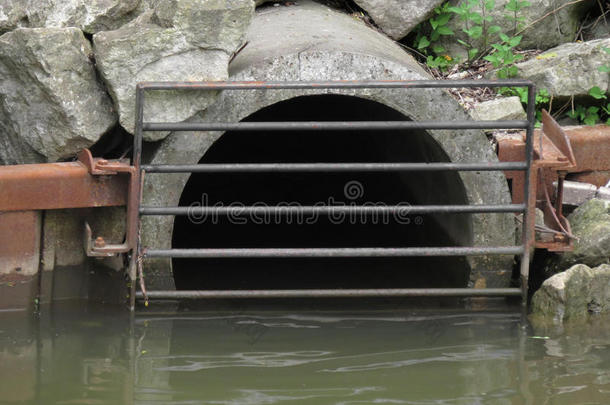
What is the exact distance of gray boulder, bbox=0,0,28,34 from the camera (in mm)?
6234

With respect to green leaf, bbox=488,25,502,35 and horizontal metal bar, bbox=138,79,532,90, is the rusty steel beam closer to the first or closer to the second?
horizontal metal bar, bbox=138,79,532,90

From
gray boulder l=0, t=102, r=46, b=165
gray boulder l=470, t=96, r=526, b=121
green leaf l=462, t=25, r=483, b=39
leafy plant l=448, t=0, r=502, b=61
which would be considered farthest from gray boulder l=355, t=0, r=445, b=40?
gray boulder l=0, t=102, r=46, b=165

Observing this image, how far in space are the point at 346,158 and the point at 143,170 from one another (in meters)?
4.71

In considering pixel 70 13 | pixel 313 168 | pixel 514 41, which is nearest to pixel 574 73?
pixel 514 41

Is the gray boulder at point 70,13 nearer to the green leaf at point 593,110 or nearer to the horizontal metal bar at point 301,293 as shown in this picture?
the horizontal metal bar at point 301,293

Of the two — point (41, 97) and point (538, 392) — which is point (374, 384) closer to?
point (538, 392)

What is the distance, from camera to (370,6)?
7688mm

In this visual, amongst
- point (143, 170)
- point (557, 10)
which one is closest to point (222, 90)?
point (143, 170)

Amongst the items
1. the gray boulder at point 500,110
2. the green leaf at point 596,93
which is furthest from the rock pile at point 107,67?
the green leaf at point 596,93

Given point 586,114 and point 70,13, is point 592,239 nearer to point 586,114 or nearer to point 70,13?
point 586,114

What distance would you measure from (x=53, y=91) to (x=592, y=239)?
3.49m

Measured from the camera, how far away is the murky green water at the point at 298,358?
4.71 meters

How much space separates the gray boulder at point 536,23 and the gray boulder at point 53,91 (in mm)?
3194

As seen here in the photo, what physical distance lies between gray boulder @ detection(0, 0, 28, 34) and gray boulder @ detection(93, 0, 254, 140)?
2.51 ft
